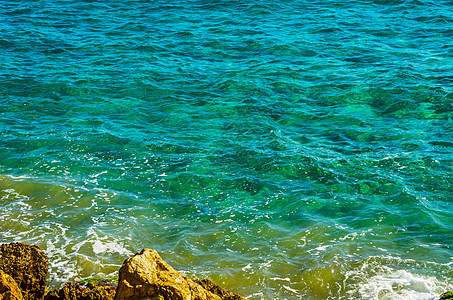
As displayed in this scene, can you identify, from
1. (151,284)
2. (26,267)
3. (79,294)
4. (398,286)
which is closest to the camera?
(151,284)

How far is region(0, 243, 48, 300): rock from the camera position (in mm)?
7508

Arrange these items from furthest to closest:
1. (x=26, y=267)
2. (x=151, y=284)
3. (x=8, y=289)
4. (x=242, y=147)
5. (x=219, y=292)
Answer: (x=242, y=147) < (x=26, y=267) < (x=219, y=292) < (x=8, y=289) < (x=151, y=284)

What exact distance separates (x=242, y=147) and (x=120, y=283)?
8517 millimetres

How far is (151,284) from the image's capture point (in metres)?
6.39

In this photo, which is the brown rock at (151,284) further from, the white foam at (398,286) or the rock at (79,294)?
the white foam at (398,286)

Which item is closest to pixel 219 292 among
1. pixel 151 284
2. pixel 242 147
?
pixel 151 284

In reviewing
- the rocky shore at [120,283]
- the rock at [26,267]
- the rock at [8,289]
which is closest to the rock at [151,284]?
the rocky shore at [120,283]

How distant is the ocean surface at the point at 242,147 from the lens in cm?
1043

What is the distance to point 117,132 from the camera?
619 inches

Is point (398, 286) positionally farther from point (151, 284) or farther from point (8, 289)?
point (8, 289)

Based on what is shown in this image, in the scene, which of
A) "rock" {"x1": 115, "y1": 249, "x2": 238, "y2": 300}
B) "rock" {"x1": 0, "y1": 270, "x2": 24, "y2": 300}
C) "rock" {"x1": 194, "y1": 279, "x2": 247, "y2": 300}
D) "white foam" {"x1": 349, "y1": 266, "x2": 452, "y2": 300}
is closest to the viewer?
"rock" {"x1": 115, "y1": 249, "x2": 238, "y2": 300}

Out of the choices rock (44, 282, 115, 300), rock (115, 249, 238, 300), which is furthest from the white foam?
rock (44, 282, 115, 300)

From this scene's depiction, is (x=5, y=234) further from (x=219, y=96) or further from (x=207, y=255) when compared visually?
(x=219, y=96)

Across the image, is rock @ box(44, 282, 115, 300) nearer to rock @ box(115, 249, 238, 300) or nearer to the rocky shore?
the rocky shore
